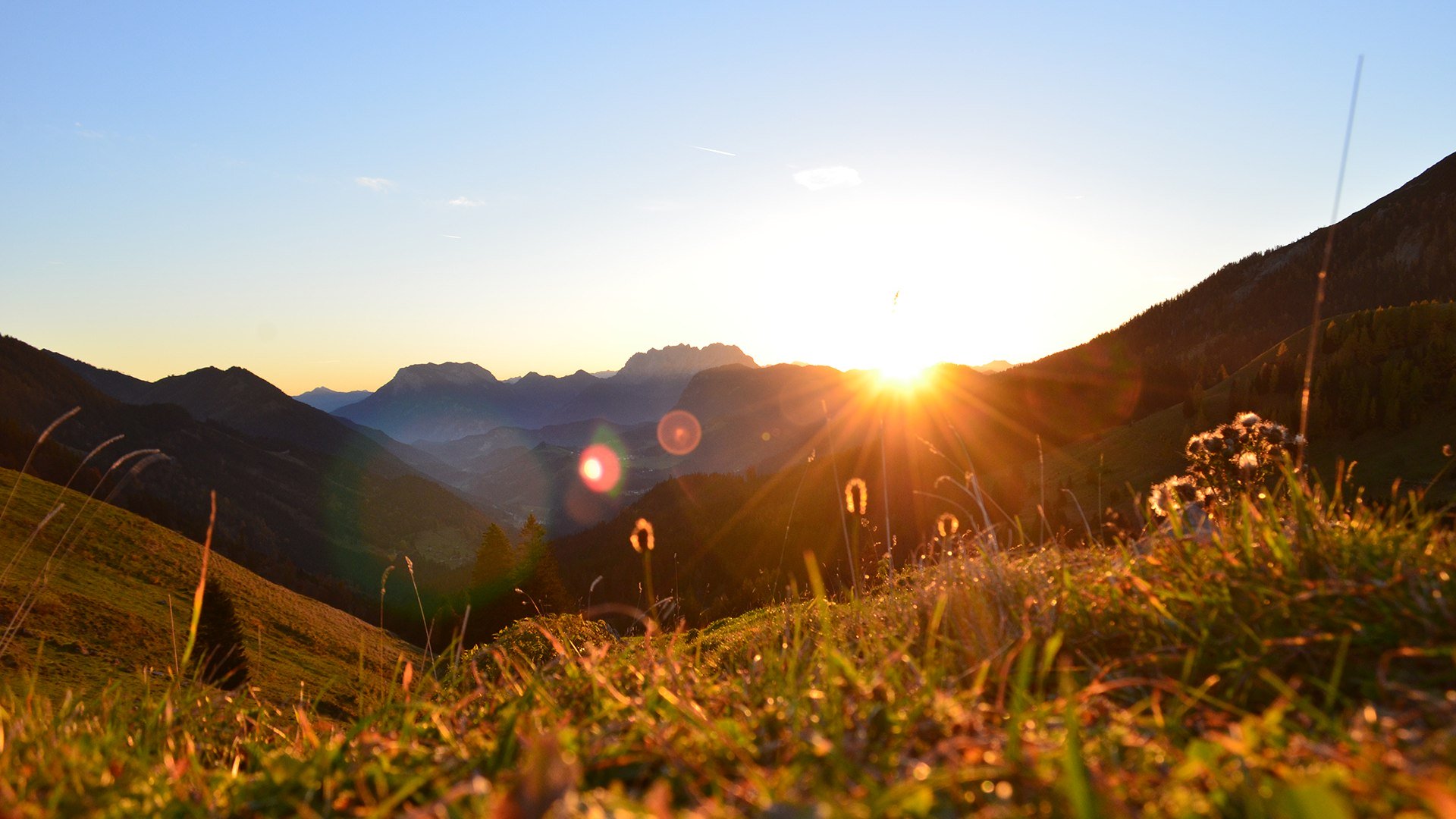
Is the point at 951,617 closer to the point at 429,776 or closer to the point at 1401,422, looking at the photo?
the point at 429,776

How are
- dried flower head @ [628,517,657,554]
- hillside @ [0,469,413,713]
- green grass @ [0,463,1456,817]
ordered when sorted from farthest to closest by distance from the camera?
hillside @ [0,469,413,713] → dried flower head @ [628,517,657,554] → green grass @ [0,463,1456,817]

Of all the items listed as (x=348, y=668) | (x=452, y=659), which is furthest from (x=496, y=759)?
(x=348, y=668)

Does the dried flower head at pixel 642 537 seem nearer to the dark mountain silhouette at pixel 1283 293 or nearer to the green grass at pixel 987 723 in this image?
the green grass at pixel 987 723

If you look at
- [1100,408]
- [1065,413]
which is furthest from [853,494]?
[1065,413]

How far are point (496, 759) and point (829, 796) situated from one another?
55.4 inches

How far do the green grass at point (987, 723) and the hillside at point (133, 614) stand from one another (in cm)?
1140

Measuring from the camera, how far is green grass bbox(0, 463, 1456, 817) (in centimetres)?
201

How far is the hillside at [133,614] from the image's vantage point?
20.6m

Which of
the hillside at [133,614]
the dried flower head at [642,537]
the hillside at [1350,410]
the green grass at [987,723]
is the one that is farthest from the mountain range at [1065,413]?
the hillside at [133,614]

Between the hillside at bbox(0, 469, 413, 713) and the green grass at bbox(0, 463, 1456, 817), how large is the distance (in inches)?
449

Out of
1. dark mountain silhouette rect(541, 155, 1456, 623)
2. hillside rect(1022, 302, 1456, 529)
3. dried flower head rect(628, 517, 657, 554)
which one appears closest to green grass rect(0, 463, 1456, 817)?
dried flower head rect(628, 517, 657, 554)

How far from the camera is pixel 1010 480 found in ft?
103

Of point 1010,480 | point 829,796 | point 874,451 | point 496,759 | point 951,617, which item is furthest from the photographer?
point 874,451

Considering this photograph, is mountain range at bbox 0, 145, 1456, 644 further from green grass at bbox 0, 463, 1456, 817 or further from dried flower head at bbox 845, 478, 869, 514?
green grass at bbox 0, 463, 1456, 817
